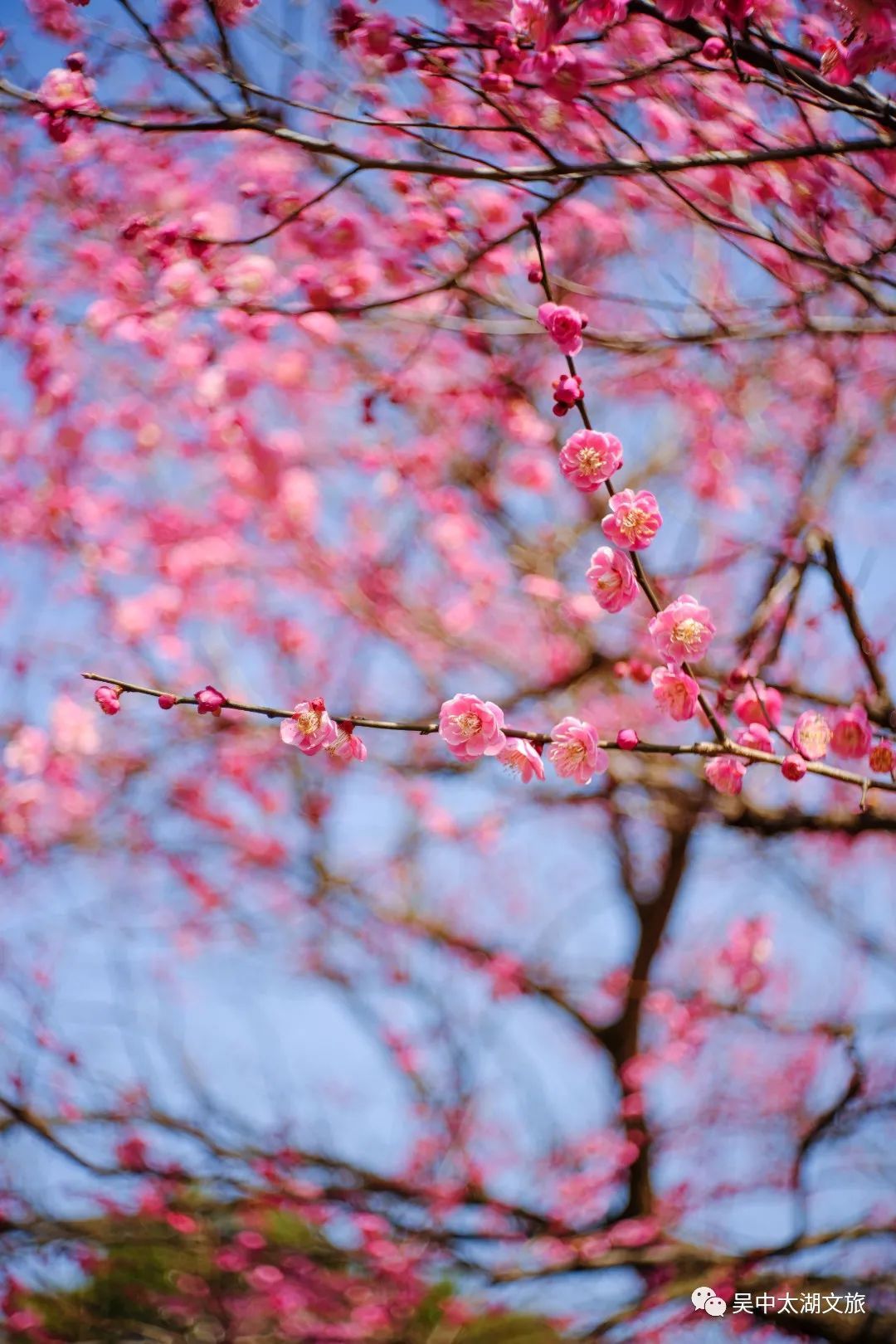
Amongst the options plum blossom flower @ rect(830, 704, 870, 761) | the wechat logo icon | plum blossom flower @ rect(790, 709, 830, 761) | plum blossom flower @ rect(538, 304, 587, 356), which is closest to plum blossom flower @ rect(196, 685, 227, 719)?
plum blossom flower @ rect(538, 304, 587, 356)

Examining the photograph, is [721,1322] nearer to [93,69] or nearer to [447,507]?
[447,507]

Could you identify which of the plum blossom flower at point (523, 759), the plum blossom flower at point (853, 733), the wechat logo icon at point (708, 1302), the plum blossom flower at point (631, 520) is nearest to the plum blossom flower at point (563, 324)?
the plum blossom flower at point (631, 520)

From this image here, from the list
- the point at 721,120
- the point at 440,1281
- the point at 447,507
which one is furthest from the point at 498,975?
the point at 721,120

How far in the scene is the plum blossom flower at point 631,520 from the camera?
6.88 ft

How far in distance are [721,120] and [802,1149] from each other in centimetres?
419

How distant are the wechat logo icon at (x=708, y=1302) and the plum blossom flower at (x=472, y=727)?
3.39 metres

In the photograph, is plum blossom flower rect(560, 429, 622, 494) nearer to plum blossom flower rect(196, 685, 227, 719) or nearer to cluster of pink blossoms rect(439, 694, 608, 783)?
cluster of pink blossoms rect(439, 694, 608, 783)

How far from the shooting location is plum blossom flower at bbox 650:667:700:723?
2189mm

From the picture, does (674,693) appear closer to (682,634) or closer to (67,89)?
(682,634)

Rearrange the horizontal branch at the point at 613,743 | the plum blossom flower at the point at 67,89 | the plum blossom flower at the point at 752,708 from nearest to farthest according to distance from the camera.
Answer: the horizontal branch at the point at 613,743
the plum blossom flower at the point at 752,708
the plum blossom flower at the point at 67,89

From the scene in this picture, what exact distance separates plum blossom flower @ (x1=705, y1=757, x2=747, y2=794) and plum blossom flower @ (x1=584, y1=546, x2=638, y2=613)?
423 mm

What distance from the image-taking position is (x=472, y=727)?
215 cm

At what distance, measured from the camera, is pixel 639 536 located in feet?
6.91

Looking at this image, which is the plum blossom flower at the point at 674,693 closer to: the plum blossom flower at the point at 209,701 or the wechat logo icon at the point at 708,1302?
the plum blossom flower at the point at 209,701
